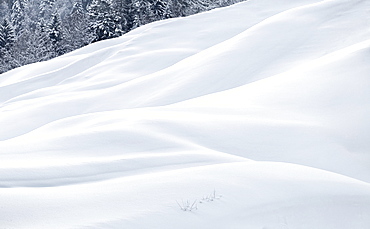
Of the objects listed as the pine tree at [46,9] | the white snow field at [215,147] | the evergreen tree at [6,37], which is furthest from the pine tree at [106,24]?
the pine tree at [46,9]

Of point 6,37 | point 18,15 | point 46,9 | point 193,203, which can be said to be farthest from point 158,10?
point 46,9

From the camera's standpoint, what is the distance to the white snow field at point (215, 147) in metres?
2.94

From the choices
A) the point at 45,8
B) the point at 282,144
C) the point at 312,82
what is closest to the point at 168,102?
the point at 312,82

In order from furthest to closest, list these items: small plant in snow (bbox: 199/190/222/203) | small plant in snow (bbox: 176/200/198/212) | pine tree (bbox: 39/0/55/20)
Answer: pine tree (bbox: 39/0/55/20)
small plant in snow (bbox: 199/190/222/203)
small plant in snow (bbox: 176/200/198/212)

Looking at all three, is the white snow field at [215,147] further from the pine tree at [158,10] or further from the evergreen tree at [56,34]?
the evergreen tree at [56,34]

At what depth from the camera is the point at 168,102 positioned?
8625 millimetres

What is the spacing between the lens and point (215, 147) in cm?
470

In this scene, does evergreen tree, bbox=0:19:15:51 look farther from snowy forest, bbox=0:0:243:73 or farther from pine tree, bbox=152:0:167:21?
pine tree, bbox=152:0:167:21

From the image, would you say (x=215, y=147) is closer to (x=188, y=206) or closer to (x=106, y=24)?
(x=188, y=206)

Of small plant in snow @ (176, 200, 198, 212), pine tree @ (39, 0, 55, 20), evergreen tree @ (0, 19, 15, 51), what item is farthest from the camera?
pine tree @ (39, 0, 55, 20)

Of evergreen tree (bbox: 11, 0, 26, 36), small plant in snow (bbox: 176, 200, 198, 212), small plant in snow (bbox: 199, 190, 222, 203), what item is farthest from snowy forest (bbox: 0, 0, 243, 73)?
evergreen tree (bbox: 11, 0, 26, 36)

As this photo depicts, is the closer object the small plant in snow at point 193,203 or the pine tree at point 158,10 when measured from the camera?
the small plant in snow at point 193,203

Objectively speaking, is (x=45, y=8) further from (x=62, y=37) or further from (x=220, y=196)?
(x=220, y=196)

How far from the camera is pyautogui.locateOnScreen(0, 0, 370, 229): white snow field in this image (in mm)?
2943
